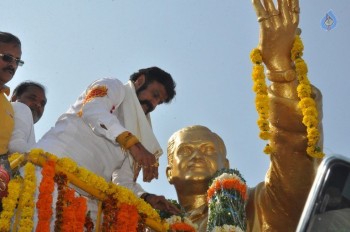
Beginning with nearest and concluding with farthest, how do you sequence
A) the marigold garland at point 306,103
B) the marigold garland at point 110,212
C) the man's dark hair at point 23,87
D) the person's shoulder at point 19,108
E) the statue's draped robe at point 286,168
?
the marigold garland at point 110,212
the person's shoulder at point 19,108
the marigold garland at point 306,103
the man's dark hair at point 23,87
the statue's draped robe at point 286,168

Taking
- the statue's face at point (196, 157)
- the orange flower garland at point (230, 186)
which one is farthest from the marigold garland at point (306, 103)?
the statue's face at point (196, 157)

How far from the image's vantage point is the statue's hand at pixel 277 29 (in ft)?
18.4

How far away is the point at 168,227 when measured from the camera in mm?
4887

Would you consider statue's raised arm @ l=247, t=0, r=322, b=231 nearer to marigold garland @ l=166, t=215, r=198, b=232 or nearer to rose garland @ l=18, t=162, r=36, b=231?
marigold garland @ l=166, t=215, r=198, b=232

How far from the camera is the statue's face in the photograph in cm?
700

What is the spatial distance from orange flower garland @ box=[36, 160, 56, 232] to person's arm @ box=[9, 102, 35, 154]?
20.8 inches

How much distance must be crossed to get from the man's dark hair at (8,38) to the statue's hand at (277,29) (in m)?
2.18

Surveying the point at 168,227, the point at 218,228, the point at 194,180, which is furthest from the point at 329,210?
the point at 194,180

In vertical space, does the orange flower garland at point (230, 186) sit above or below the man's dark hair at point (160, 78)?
below

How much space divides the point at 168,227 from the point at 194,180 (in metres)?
2.10

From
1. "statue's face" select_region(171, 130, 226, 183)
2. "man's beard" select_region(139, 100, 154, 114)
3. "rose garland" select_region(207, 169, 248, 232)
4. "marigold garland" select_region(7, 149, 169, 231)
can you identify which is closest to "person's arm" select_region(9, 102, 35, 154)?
"marigold garland" select_region(7, 149, 169, 231)

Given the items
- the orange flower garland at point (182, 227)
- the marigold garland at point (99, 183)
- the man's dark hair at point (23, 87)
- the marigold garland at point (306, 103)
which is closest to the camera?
the marigold garland at point (99, 183)

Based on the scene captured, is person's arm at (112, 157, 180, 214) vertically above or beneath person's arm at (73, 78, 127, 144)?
beneath

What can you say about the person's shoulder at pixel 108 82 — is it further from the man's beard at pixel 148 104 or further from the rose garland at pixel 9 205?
the rose garland at pixel 9 205
